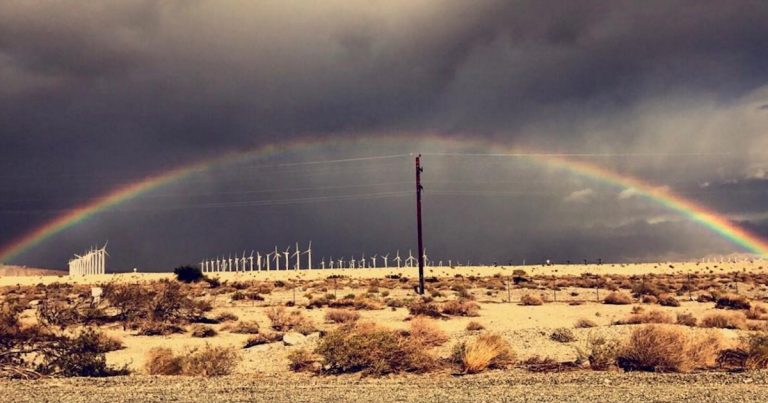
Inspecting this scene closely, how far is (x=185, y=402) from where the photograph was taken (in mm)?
13508

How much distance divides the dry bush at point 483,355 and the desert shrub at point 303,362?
465 cm

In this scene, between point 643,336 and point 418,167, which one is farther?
point 418,167

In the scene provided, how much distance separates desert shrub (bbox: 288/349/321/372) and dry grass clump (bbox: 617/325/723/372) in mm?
9687

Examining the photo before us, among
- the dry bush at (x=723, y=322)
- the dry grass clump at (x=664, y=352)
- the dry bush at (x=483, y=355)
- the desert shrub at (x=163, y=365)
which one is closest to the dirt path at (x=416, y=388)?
the dry bush at (x=483, y=355)

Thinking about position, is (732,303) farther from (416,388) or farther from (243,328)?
(416,388)

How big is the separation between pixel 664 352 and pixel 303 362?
1134cm

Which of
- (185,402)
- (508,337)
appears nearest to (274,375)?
(185,402)

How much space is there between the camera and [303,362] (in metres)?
20.1

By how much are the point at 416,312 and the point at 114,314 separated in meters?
20.0

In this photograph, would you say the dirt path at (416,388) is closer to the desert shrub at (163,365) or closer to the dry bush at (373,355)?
the dry bush at (373,355)

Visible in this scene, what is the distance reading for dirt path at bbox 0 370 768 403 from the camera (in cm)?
1357

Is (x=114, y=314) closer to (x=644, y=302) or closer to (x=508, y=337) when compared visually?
(x=508, y=337)

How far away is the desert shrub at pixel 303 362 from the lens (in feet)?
64.0

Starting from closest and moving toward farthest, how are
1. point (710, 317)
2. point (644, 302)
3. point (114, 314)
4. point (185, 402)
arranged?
point (185, 402) < point (710, 317) < point (114, 314) < point (644, 302)
